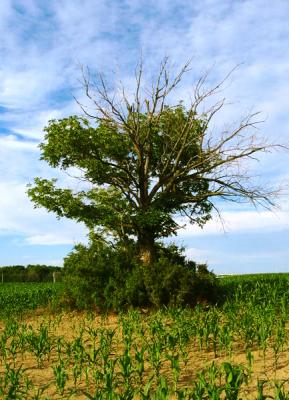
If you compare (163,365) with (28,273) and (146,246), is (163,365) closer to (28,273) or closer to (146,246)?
(146,246)

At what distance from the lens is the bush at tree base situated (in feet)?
50.4

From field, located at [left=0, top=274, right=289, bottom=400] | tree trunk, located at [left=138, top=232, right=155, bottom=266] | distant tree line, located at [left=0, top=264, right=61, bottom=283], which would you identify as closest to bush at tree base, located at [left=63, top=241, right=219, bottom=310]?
tree trunk, located at [left=138, top=232, right=155, bottom=266]

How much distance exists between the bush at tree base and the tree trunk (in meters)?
0.56

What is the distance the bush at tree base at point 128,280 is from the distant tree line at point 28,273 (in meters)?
39.1

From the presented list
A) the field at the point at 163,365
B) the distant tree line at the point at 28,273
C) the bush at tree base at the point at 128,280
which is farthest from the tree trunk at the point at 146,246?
the distant tree line at the point at 28,273

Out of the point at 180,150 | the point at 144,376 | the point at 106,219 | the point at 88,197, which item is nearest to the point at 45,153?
the point at 88,197

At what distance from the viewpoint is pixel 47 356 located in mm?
10203

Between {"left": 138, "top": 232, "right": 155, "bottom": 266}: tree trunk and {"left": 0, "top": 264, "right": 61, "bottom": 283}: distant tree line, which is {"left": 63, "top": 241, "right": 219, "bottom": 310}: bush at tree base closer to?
{"left": 138, "top": 232, "right": 155, "bottom": 266}: tree trunk

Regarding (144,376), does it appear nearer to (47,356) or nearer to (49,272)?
(47,356)

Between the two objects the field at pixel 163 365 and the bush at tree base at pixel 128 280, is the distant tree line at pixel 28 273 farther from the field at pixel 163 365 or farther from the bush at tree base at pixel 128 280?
the field at pixel 163 365

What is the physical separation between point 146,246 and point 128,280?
3125 millimetres

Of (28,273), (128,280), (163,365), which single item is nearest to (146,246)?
(128,280)

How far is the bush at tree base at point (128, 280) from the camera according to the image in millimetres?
15367

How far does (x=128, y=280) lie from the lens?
15.6 meters
